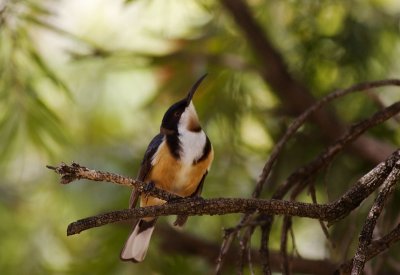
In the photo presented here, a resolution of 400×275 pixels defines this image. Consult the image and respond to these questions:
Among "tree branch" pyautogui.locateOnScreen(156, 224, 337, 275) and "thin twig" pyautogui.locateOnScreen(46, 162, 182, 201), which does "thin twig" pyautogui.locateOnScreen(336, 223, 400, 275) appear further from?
"tree branch" pyautogui.locateOnScreen(156, 224, 337, 275)

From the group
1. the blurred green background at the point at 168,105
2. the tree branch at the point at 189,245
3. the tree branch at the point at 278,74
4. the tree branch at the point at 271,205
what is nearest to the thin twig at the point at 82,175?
the tree branch at the point at 271,205

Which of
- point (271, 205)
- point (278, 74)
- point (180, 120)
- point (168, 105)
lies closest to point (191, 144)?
point (180, 120)

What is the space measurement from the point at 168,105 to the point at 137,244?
193cm

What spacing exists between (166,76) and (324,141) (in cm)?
115

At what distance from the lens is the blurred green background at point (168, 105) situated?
440 cm

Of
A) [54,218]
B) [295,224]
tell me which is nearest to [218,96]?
[295,224]

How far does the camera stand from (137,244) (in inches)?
150

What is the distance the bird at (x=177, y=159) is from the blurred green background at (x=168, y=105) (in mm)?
633

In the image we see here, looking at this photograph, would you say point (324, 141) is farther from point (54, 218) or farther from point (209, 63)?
point (54, 218)

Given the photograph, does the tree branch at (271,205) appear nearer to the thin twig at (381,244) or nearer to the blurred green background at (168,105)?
the thin twig at (381,244)

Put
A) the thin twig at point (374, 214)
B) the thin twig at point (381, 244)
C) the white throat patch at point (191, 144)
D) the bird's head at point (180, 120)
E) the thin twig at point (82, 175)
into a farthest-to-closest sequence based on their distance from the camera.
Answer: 1. the bird's head at point (180, 120)
2. the white throat patch at point (191, 144)
3. the thin twig at point (381, 244)
4. the thin twig at point (82, 175)
5. the thin twig at point (374, 214)

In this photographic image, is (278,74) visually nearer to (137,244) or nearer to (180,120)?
(180,120)

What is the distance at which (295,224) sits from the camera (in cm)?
570

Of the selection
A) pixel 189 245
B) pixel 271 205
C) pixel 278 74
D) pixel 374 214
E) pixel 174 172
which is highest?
pixel 278 74
